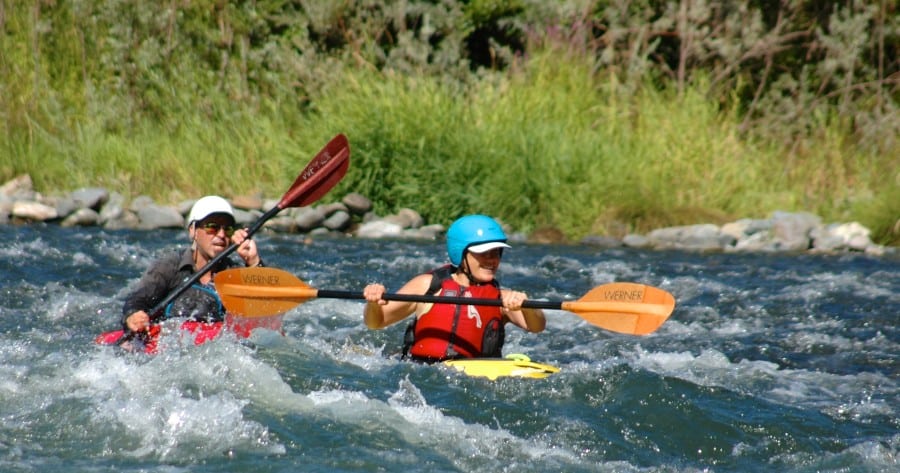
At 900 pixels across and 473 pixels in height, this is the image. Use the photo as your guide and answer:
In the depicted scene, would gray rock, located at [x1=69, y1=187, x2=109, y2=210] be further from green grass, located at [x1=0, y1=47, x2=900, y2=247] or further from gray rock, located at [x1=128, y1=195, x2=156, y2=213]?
green grass, located at [x1=0, y1=47, x2=900, y2=247]

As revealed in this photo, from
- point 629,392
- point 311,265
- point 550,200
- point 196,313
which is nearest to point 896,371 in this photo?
point 629,392

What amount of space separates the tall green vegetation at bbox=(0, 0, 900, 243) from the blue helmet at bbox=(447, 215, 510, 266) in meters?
6.17

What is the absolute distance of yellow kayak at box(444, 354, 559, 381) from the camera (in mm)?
5762

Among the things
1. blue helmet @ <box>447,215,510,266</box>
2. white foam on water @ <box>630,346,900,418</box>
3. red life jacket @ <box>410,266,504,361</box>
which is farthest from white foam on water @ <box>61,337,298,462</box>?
white foam on water @ <box>630,346,900,418</box>

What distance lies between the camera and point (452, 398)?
5.48 m

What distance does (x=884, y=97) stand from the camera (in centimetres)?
1475

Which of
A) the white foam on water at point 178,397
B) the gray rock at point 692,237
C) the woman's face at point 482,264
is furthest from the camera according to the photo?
the gray rock at point 692,237

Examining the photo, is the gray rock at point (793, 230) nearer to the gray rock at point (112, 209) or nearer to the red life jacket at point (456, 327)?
the red life jacket at point (456, 327)

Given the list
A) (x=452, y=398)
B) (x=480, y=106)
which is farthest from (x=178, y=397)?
(x=480, y=106)

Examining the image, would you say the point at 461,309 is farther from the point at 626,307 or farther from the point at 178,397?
the point at 178,397

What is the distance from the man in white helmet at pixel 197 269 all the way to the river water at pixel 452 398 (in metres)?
0.32

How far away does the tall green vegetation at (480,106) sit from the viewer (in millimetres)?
12477

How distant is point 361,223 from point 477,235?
676cm

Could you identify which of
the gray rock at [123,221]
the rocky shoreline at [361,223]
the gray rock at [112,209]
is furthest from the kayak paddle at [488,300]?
the gray rock at [112,209]
